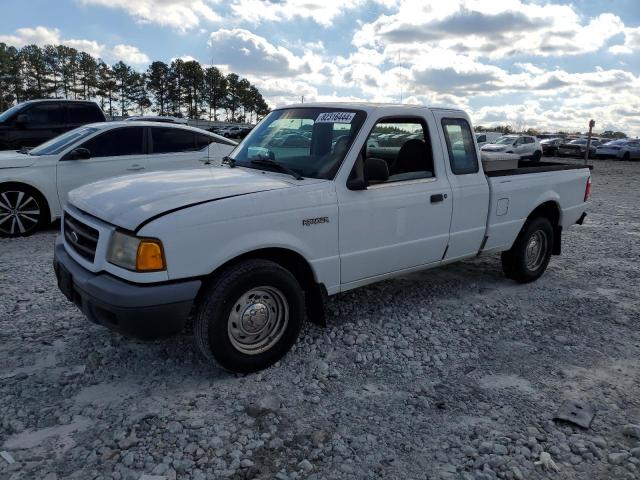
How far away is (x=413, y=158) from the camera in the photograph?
14.4 feet

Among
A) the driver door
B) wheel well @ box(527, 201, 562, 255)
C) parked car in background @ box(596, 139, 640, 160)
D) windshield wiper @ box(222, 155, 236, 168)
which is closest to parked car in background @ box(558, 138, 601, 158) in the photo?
parked car in background @ box(596, 139, 640, 160)

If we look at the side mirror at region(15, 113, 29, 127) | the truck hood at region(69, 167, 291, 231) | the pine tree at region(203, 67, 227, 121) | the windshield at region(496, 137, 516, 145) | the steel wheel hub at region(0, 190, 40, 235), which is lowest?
the steel wheel hub at region(0, 190, 40, 235)

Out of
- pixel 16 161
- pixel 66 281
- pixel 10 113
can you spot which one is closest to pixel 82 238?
pixel 66 281

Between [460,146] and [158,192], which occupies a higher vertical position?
[460,146]

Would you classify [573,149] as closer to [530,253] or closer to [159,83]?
[530,253]

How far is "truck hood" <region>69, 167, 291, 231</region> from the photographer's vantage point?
9.89 feet

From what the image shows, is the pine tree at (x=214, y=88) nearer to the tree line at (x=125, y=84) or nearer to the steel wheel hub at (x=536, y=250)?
the tree line at (x=125, y=84)

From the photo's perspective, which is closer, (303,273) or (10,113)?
(303,273)

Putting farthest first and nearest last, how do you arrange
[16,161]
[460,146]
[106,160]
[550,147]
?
1. [550,147]
2. [106,160]
3. [16,161]
4. [460,146]

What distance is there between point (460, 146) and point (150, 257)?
3014mm

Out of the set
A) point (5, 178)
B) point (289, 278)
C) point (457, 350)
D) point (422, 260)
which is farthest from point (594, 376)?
point (5, 178)

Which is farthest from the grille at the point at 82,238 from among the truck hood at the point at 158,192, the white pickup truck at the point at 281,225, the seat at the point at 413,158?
the seat at the point at 413,158

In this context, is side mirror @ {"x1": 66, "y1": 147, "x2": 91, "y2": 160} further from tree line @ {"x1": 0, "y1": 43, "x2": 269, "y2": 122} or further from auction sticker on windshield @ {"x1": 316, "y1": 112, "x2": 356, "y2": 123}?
tree line @ {"x1": 0, "y1": 43, "x2": 269, "y2": 122}

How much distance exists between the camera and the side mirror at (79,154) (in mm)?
7134
